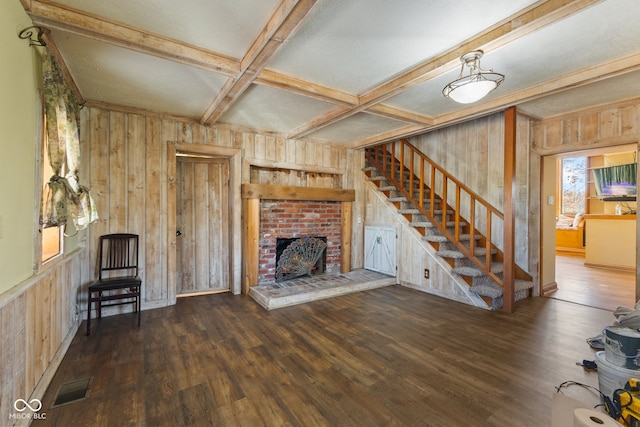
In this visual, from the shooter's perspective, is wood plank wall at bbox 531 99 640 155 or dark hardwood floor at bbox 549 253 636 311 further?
dark hardwood floor at bbox 549 253 636 311

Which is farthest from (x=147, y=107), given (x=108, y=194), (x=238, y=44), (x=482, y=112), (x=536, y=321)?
(x=536, y=321)

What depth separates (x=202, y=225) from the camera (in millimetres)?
4484

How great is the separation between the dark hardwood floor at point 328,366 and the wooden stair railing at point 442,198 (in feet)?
2.91

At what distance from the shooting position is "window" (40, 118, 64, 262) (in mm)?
2086

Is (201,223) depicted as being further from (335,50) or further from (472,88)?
(472,88)

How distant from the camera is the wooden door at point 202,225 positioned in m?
4.35

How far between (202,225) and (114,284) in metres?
1.61

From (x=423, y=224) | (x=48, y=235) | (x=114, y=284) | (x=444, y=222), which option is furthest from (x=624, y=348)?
(x=48, y=235)

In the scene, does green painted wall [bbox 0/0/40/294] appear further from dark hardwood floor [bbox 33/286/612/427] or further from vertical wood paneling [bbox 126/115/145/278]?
vertical wood paneling [bbox 126/115/145/278]

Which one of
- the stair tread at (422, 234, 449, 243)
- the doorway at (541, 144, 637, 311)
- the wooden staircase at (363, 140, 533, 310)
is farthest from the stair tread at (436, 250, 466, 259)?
the doorway at (541, 144, 637, 311)

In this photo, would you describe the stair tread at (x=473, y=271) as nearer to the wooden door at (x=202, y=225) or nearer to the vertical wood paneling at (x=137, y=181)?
the wooden door at (x=202, y=225)

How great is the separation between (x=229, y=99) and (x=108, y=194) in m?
1.96

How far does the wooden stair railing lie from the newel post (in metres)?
0.07

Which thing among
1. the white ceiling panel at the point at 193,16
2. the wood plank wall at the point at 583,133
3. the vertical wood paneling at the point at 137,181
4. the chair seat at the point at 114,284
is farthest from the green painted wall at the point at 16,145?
the wood plank wall at the point at 583,133
